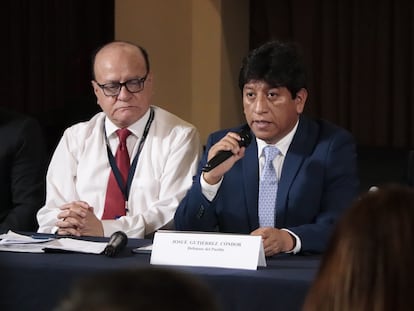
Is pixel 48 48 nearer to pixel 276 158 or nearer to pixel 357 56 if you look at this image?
pixel 357 56

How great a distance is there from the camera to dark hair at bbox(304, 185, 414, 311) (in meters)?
1.04

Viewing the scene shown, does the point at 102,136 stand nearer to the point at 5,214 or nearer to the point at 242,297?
the point at 5,214

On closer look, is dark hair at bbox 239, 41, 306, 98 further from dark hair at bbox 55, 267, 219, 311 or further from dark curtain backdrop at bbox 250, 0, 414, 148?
dark curtain backdrop at bbox 250, 0, 414, 148

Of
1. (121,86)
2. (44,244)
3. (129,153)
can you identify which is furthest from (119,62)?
(44,244)

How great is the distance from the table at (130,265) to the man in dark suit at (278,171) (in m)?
0.25

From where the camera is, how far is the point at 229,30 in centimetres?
592

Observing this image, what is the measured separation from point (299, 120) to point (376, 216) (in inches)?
70.2

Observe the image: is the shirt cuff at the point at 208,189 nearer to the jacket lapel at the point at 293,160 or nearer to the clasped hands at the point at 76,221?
the jacket lapel at the point at 293,160

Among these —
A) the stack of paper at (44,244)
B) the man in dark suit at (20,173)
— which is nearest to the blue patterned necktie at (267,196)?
the stack of paper at (44,244)

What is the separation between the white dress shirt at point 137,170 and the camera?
308cm

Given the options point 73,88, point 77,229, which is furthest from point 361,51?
point 77,229

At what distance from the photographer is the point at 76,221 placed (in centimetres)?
279

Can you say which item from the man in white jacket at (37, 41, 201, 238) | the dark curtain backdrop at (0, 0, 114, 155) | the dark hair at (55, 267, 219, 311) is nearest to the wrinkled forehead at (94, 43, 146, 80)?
the man in white jacket at (37, 41, 201, 238)

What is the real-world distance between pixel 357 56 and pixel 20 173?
3185mm
